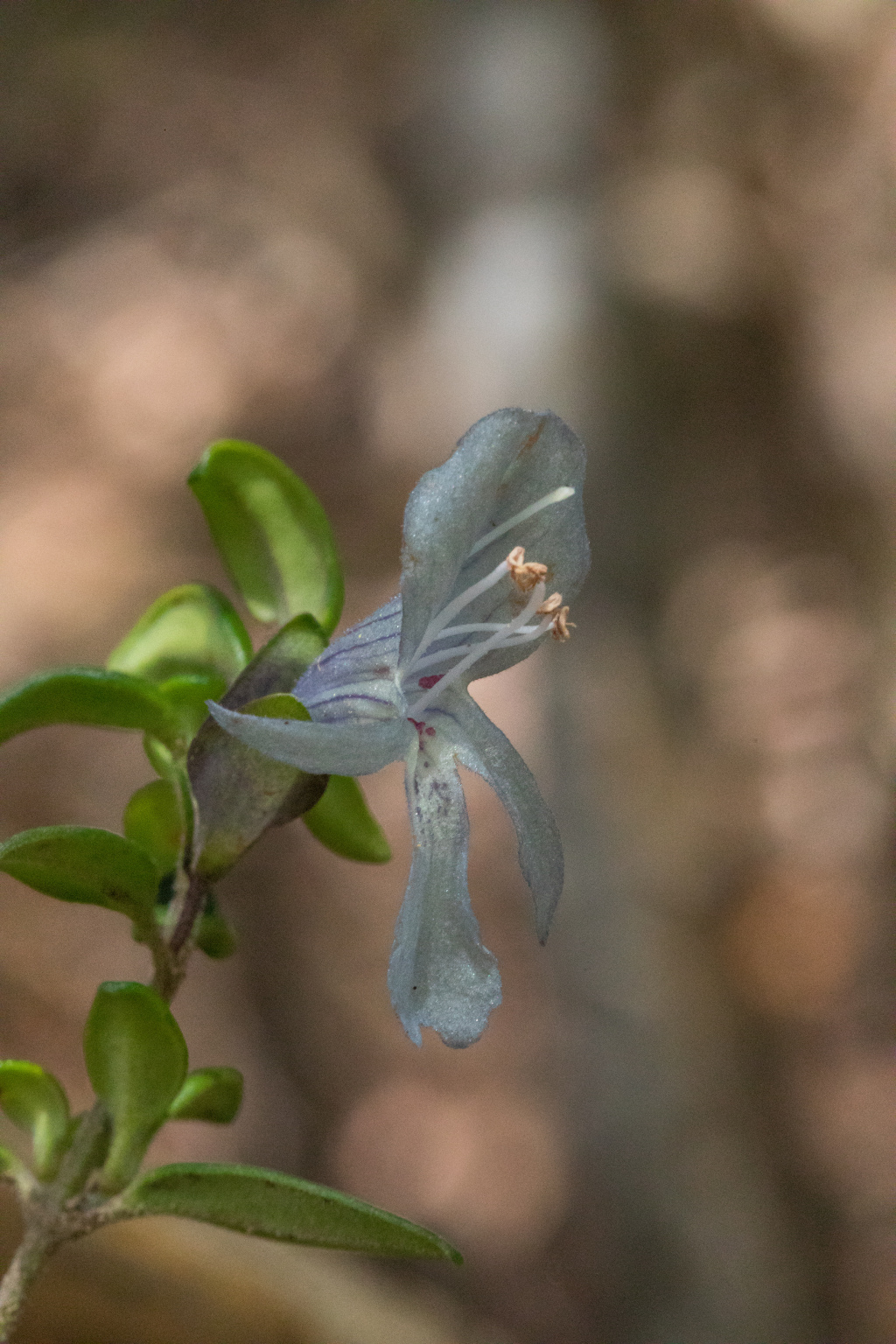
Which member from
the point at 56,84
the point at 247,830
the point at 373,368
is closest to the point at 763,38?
the point at 373,368

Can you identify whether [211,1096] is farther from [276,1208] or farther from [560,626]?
[560,626]

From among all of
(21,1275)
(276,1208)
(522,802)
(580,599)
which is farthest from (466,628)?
(580,599)

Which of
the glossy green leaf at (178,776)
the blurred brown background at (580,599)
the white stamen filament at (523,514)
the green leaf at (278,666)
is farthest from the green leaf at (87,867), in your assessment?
the blurred brown background at (580,599)

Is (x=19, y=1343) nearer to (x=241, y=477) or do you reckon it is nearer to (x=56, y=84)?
(x=241, y=477)

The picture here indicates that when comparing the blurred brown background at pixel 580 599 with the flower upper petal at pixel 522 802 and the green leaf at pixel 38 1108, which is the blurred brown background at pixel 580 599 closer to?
the green leaf at pixel 38 1108

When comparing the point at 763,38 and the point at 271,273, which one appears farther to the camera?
the point at 763,38
